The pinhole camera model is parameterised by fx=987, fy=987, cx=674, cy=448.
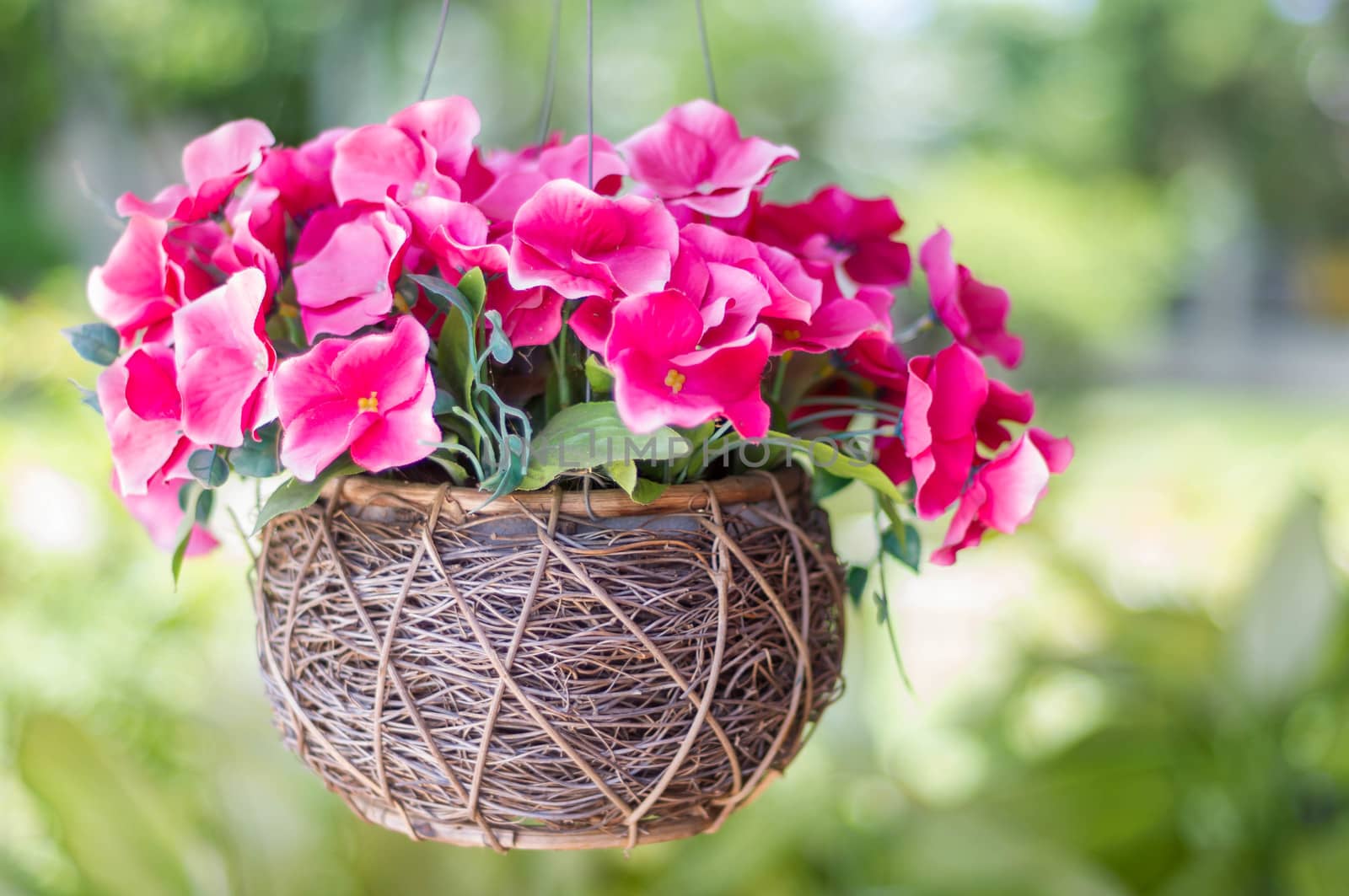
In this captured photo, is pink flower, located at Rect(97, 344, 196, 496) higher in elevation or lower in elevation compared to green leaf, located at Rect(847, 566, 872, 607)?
higher

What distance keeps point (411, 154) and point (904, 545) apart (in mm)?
340

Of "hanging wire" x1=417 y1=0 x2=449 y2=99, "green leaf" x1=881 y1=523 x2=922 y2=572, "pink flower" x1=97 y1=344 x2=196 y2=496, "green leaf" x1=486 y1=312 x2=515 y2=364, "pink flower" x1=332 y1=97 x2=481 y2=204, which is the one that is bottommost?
"green leaf" x1=881 y1=523 x2=922 y2=572

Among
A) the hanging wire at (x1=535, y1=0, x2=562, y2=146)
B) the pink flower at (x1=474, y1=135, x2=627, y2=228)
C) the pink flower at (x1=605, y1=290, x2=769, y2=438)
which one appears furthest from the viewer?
the hanging wire at (x1=535, y1=0, x2=562, y2=146)

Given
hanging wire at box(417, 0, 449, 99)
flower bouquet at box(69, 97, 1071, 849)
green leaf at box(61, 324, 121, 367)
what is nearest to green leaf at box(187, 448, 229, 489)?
flower bouquet at box(69, 97, 1071, 849)

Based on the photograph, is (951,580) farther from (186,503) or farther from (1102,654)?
(186,503)

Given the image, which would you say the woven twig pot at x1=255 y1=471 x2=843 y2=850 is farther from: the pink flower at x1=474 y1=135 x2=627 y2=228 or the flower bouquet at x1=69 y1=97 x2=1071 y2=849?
the pink flower at x1=474 y1=135 x2=627 y2=228

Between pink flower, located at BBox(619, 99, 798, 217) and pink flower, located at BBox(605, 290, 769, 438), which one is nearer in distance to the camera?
pink flower, located at BBox(605, 290, 769, 438)

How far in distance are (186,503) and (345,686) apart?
0.17 meters

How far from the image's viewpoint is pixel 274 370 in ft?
1.39

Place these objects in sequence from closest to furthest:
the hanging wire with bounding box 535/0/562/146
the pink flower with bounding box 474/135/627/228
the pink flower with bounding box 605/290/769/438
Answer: the pink flower with bounding box 605/290/769/438 → the pink flower with bounding box 474/135/627/228 → the hanging wire with bounding box 535/0/562/146

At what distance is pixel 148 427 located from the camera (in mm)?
479

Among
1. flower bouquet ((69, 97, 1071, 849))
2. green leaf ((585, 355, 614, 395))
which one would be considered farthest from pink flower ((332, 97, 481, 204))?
green leaf ((585, 355, 614, 395))

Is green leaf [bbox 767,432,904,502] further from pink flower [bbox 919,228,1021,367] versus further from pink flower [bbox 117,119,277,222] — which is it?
pink flower [bbox 117,119,277,222]

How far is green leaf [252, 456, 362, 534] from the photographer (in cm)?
45
